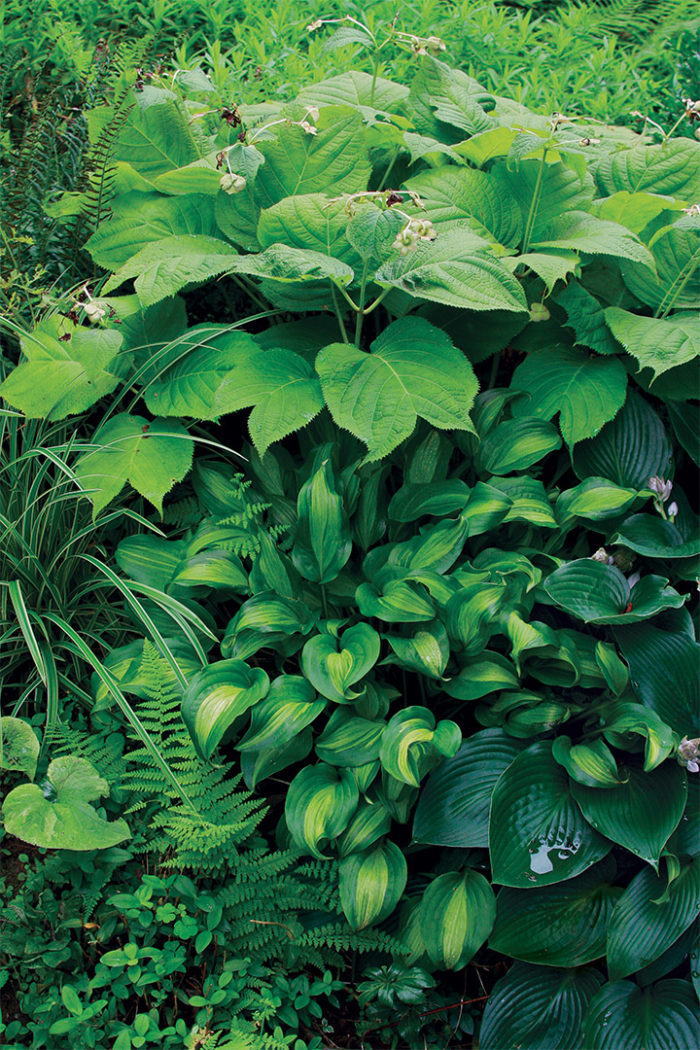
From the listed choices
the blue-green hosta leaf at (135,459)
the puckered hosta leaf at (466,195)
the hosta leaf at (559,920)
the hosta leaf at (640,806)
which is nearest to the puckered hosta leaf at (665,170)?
the puckered hosta leaf at (466,195)

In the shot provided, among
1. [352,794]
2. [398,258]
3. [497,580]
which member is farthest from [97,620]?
[398,258]

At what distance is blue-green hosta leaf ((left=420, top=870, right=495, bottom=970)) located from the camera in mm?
1630

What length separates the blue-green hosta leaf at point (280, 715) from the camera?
1.67m

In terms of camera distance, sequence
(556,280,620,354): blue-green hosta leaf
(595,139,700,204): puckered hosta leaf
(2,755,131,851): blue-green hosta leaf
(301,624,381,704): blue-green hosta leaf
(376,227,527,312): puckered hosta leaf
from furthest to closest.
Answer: (595,139,700,204): puckered hosta leaf
(556,280,620,354): blue-green hosta leaf
(376,227,527,312): puckered hosta leaf
(301,624,381,704): blue-green hosta leaf
(2,755,131,851): blue-green hosta leaf

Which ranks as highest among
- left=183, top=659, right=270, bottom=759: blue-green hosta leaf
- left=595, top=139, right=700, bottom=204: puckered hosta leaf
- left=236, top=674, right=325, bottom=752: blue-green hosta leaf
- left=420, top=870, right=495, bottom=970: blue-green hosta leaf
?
left=595, top=139, right=700, bottom=204: puckered hosta leaf

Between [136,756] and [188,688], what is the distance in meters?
0.19

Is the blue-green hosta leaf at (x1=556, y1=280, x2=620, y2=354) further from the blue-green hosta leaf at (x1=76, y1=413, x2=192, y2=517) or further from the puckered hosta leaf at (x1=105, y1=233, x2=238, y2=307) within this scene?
the blue-green hosta leaf at (x1=76, y1=413, x2=192, y2=517)

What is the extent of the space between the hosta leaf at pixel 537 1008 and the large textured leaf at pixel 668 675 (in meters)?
0.56

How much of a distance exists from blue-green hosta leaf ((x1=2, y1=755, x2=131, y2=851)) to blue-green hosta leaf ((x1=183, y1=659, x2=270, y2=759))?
236 mm

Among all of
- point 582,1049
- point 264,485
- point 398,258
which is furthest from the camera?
point 264,485

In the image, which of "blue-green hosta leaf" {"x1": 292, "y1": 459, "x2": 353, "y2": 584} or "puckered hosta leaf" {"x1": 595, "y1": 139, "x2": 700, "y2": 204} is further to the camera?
"puckered hosta leaf" {"x1": 595, "y1": 139, "x2": 700, "y2": 204}

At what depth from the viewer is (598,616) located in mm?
1723

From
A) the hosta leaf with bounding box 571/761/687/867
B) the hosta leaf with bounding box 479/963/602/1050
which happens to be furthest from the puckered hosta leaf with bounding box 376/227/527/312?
the hosta leaf with bounding box 479/963/602/1050

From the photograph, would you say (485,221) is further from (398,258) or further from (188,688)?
(188,688)
